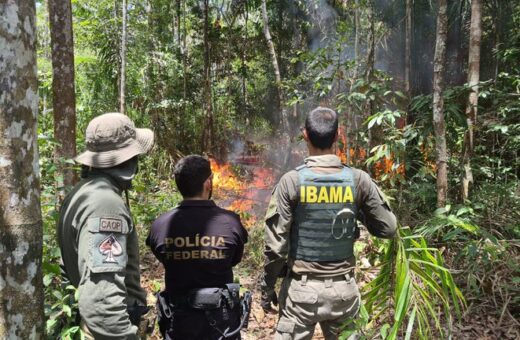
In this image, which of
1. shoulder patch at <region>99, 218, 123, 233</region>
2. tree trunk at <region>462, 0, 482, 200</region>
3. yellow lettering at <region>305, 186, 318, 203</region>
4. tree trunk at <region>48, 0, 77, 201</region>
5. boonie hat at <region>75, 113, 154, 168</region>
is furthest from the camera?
tree trunk at <region>48, 0, 77, 201</region>

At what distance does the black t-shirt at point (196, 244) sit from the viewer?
87.7 inches

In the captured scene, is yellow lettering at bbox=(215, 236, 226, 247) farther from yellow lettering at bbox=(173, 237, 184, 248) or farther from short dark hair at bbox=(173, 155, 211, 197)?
short dark hair at bbox=(173, 155, 211, 197)

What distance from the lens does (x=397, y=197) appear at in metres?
5.84

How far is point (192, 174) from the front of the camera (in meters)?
2.29

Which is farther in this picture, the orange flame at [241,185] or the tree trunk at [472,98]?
the orange flame at [241,185]

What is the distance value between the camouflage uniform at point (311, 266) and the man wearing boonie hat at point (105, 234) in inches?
35.5

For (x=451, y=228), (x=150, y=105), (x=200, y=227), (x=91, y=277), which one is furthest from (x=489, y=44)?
(x=91, y=277)

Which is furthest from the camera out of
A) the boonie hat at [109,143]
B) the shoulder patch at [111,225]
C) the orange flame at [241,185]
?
the orange flame at [241,185]

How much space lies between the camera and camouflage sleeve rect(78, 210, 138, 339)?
161 cm

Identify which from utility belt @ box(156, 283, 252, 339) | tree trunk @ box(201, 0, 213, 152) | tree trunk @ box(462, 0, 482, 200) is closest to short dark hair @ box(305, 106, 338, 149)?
utility belt @ box(156, 283, 252, 339)

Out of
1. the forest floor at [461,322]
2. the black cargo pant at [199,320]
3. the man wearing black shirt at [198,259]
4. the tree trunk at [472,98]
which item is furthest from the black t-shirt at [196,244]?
the tree trunk at [472,98]

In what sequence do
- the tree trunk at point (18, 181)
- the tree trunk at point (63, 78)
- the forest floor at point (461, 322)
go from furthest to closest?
the tree trunk at point (63, 78), the forest floor at point (461, 322), the tree trunk at point (18, 181)

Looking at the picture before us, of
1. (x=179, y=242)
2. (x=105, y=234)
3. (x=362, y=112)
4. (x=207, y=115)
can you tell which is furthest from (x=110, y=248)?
(x=207, y=115)

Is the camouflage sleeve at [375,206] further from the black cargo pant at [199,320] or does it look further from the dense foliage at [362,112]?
the black cargo pant at [199,320]
